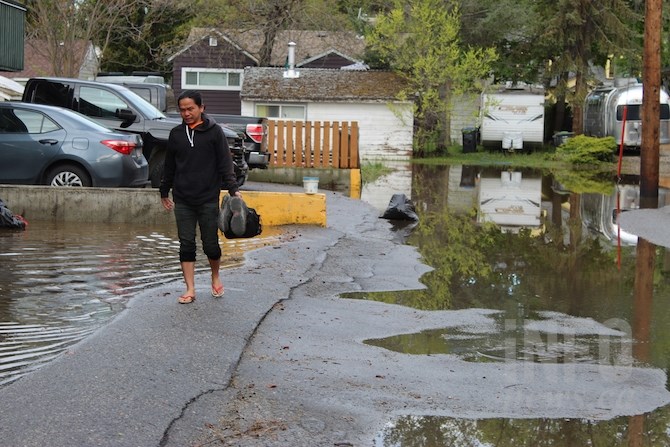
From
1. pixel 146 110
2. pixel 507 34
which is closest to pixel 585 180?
pixel 146 110

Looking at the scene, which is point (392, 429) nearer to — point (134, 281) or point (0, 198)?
point (134, 281)

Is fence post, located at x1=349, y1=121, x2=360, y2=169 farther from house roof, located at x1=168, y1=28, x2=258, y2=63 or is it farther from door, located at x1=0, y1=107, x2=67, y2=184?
house roof, located at x1=168, y1=28, x2=258, y2=63

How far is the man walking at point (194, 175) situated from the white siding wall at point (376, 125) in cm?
3253

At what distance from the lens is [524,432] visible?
18.7 ft

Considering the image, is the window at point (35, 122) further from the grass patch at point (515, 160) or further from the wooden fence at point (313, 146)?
the grass patch at point (515, 160)

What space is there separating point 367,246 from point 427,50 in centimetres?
2824

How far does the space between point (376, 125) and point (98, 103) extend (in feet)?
80.7

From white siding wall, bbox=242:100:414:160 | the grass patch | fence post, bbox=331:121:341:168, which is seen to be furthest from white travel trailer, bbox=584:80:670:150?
fence post, bbox=331:121:341:168

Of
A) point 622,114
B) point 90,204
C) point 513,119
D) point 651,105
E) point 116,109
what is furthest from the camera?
point 513,119

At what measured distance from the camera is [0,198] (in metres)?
14.0

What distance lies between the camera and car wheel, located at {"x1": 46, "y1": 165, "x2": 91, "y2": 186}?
14.9 meters

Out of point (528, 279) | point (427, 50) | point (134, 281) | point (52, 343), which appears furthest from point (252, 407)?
point (427, 50)

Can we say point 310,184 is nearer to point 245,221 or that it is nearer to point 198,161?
point 245,221

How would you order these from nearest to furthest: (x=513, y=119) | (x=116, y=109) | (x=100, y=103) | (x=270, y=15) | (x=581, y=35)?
1. (x=116, y=109)
2. (x=100, y=103)
3. (x=270, y=15)
4. (x=581, y=35)
5. (x=513, y=119)
